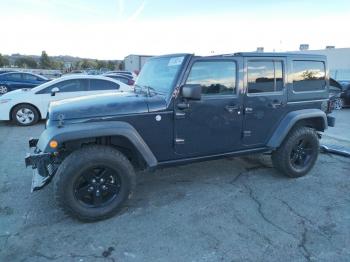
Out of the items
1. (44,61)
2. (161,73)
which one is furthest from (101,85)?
(44,61)

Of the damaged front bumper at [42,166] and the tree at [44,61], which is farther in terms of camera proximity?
the tree at [44,61]

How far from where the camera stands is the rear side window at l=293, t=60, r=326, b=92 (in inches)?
186

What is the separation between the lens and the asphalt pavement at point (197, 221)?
2996mm

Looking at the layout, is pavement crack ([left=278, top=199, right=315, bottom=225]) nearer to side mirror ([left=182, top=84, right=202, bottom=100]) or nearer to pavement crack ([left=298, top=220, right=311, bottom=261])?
pavement crack ([left=298, top=220, right=311, bottom=261])

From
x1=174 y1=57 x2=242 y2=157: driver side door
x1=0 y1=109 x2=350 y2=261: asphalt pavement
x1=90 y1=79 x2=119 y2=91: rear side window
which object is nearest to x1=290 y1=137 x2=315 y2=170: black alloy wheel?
x1=0 y1=109 x2=350 y2=261: asphalt pavement

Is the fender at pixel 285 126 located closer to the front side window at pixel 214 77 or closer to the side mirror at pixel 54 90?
the front side window at pixel 214 77

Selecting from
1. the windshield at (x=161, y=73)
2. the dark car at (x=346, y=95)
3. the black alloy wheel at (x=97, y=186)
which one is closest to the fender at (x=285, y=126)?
the windshield at (x=161, y=73)

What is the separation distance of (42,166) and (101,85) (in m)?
6.14

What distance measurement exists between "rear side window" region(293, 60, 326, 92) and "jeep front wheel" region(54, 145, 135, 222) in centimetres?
292

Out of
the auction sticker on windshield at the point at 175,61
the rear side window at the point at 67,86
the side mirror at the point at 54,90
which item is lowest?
the side mirror at the point at 54,90

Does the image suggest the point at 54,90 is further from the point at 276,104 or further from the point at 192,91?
the point at 276,104

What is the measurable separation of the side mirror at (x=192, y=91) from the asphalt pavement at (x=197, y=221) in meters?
1.40

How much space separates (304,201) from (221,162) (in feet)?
5.71

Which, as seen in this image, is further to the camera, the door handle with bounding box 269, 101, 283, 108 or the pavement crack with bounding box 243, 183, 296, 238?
the door handle with bounding box 269, 101, 283, 108
